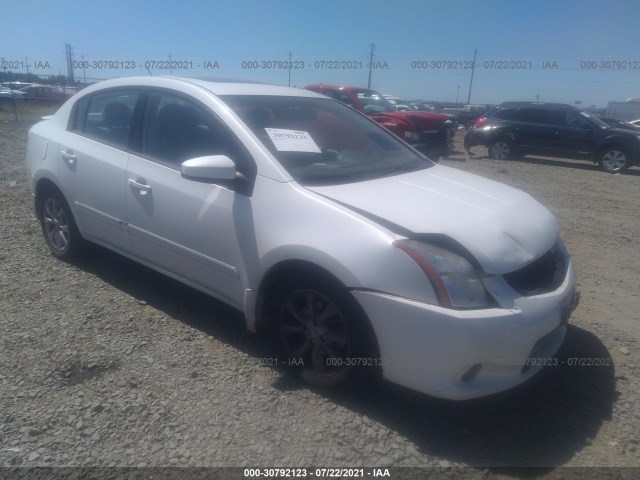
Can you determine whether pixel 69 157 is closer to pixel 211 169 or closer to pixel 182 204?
pixel 182 204

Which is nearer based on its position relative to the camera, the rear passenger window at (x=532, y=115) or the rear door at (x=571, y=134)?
the rear door at (x=571, y=134)

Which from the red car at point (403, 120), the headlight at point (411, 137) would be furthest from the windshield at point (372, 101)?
the headlight at point (411, 137)

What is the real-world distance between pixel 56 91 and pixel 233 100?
1060 inches

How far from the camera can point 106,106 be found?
13.6 feet

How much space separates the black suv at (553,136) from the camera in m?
12.8

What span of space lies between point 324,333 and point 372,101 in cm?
1099

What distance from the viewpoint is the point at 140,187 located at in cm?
352

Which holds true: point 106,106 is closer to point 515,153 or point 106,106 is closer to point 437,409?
point 437,409

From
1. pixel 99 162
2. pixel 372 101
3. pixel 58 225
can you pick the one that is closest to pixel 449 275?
pixel 99 162

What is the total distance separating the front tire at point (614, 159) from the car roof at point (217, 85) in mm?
11359

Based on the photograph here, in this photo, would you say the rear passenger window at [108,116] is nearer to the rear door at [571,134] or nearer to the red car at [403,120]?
the red car at [403,120]

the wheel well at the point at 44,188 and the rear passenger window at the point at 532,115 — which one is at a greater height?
the rear passenger window at the point at 532,115

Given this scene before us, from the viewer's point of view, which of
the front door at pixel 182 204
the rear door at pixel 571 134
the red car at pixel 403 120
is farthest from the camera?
the rear door at pixel 571 134

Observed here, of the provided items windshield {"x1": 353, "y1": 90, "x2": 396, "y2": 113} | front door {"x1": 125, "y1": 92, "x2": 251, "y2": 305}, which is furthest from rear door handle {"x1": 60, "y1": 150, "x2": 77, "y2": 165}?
windshield {"x1": 353, "y1": 90, "x2": 396, "y2": 113}
